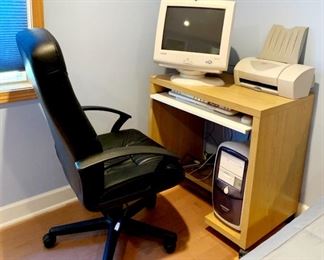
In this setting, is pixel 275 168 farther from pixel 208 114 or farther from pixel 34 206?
pixel 34 206

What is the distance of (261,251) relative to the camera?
3.67 feet

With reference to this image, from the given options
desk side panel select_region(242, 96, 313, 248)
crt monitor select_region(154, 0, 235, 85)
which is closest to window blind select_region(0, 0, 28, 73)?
crt monitor select_region(154, 0, 235, 85)

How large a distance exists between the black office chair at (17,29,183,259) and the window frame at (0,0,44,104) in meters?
0.41

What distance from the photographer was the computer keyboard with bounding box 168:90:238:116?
175cm

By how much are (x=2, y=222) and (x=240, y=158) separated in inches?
52.5

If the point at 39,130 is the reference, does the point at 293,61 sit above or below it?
above

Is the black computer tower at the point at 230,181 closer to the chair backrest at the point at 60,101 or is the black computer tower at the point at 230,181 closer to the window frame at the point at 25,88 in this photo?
the chair backrest at the point at 60,101

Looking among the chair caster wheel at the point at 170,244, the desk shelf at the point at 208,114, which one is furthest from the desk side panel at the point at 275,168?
the chair caster wheel at the point at 170,244

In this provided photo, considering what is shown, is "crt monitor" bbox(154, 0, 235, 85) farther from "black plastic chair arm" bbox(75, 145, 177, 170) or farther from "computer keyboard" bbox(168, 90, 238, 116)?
"black plastic chair arm" bbox(75, 145, 177, 170)

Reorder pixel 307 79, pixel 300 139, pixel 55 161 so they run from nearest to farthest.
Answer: pixel 307 79 → pixel 300 139 → pixel 55 161

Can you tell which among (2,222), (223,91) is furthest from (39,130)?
(223,91)

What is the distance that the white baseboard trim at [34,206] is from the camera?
196 cm

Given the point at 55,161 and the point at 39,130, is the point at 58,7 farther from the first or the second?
the point at 55,161

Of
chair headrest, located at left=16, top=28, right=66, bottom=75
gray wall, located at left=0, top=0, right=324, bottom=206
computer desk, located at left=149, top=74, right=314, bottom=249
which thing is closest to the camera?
chair headrest, located at left=16, top=28, right=66, bottom=75
